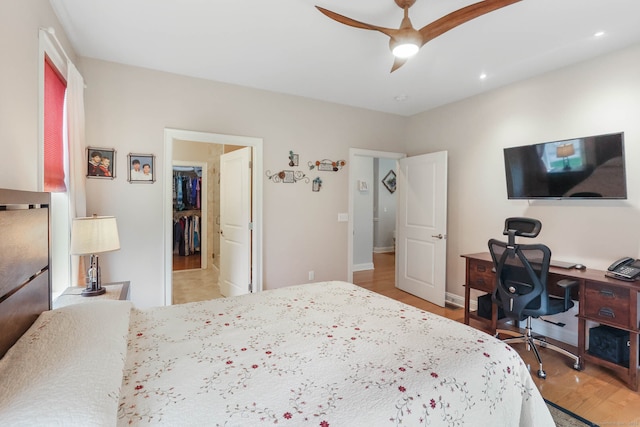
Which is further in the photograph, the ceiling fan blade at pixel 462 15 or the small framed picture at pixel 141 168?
the small framed picture at pixel 141 168

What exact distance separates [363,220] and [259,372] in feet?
17.5

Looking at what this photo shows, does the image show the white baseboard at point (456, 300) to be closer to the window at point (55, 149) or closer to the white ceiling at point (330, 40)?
the white ceiling at point (330, 40)

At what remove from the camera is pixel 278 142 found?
3609 millimetres

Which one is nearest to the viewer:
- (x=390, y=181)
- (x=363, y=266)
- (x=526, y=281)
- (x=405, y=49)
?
(x=405, y=49)

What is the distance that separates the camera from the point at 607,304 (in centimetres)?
225

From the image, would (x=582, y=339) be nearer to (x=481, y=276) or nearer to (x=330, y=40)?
(x=481, y=276)

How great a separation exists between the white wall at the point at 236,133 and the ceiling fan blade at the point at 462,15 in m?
2.07

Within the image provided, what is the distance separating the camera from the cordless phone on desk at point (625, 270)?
86.0 inches

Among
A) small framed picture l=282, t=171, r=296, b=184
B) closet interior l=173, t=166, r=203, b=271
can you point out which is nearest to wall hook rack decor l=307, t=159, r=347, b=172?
small framed picture l=282, t=171, r=296, b=184

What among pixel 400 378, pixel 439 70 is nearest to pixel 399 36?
pixel 439 70

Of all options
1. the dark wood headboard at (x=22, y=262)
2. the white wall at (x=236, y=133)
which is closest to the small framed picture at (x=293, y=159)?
the white wall at (x=236, y=133)

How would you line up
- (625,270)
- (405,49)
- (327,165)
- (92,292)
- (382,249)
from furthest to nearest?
1. (382,249)
2. (327,165)
3. (625,270)
4. (92,292)
5. (405,49)

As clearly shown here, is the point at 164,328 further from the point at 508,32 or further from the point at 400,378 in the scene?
the point at 508,32

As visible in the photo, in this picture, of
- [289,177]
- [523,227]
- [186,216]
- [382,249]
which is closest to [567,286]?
[523,227]
